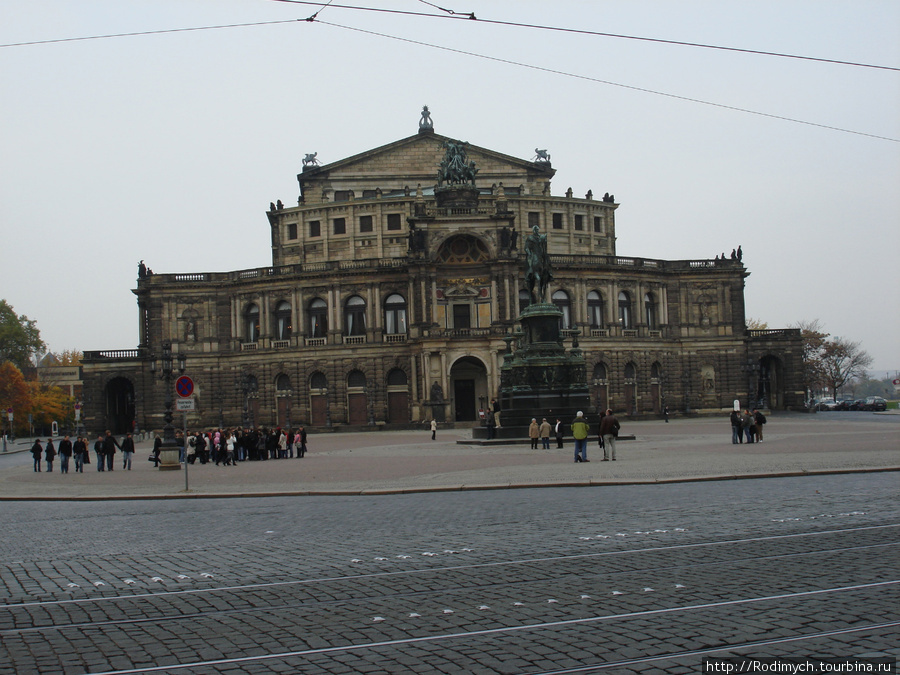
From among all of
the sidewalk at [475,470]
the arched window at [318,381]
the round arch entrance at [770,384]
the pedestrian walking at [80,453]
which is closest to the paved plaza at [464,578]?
the sidewalk at [475,470]

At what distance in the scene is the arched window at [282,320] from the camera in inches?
3135

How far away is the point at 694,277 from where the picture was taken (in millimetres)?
81625

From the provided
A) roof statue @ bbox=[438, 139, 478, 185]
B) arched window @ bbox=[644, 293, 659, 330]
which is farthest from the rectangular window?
arched window @ bbox=[644, 293, 659, 330]

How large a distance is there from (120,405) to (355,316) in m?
23.9

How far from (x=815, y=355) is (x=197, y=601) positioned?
425 feet

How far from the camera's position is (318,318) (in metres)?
79.0

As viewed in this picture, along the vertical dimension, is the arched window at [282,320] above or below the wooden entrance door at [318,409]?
above

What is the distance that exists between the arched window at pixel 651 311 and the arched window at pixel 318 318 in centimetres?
2714

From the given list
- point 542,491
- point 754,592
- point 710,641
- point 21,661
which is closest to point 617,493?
point 542,491

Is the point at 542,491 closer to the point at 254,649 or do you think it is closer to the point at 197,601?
the point at 197,601

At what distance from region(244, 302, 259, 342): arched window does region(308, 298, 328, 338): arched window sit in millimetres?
4939

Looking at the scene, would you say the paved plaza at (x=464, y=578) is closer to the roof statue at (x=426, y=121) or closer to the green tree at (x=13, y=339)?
the roof statue at (x=426, y=121)

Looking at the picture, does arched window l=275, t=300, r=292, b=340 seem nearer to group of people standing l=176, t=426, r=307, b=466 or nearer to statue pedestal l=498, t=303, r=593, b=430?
group of people standing l=176, t=426, r=307, b=466

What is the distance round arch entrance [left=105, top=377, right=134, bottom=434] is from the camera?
83000 millimetres
